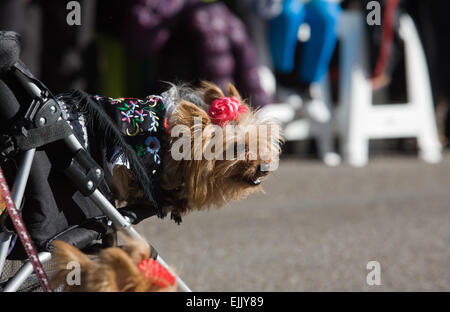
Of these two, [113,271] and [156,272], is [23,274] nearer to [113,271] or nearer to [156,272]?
[113,271]

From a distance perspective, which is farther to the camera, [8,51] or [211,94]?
[211,94]

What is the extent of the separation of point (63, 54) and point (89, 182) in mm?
3956

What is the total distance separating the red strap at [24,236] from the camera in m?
2.06

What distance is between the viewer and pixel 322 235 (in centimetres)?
491

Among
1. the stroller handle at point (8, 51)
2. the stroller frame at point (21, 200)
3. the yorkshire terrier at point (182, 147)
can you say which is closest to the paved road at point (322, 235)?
the yorkshire terrier at point (182, 147)

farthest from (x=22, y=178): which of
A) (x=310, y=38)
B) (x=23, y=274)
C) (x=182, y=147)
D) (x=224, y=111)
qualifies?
(x=310, y=38)

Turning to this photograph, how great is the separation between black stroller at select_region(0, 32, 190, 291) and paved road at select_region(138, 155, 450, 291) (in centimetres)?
126

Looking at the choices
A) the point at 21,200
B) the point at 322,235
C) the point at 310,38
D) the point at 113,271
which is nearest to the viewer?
the point at 113,271

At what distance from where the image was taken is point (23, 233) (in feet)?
6.79

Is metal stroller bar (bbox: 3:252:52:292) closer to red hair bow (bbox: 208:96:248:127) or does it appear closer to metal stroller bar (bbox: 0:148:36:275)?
metal stroller bar (bbox: 0:148:36:275)

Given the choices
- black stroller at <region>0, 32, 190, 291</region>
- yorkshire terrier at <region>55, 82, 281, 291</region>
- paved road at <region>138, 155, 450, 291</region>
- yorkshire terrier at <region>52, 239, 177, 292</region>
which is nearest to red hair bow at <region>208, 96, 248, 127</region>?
yorkshire terrier at <region>55, 82, 281, 291</region>

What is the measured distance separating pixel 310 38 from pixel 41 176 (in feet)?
16.4

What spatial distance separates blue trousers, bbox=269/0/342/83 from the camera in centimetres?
665
